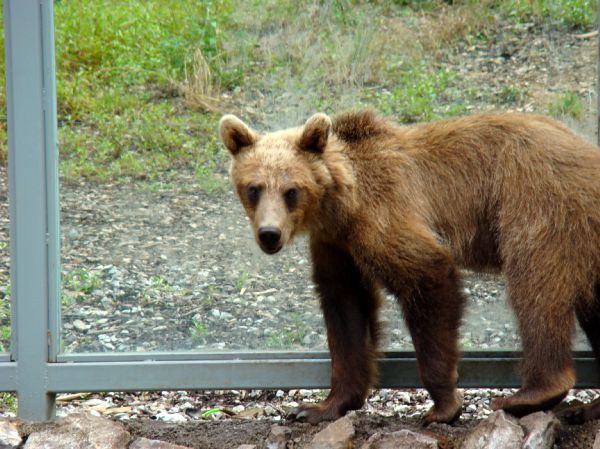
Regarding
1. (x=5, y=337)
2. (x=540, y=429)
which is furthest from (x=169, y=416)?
(x=540, y=429)

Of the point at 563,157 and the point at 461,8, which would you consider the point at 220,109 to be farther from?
the point at 563,157

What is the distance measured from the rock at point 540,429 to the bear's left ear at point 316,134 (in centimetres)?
201

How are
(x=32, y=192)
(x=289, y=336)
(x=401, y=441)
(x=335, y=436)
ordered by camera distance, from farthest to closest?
(x=289, y=336) → (x=32, y=192) → (x=335, y=436) → (x=401, y=441)

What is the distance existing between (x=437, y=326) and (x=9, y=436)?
8.80 ft

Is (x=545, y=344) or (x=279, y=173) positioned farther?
(x=279, y=173)

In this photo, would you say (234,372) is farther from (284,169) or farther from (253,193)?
(284,169)

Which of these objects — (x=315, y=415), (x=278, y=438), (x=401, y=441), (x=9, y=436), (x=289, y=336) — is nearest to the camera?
(x=401, y=441)

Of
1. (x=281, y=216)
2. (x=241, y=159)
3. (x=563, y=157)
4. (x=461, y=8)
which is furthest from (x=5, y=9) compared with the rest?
(x=563, y=157)

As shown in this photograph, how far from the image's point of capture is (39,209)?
24.5 ft

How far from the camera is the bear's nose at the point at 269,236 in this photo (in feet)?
21.6

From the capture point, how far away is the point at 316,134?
22.8 feet

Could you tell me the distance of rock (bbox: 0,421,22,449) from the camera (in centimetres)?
702

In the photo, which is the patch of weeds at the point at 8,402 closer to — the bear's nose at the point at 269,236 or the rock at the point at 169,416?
the rock at the point at 169,416

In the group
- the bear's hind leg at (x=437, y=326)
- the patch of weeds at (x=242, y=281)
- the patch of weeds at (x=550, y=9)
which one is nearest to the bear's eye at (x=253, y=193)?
the patch of weeds at (x=242, y=281)
